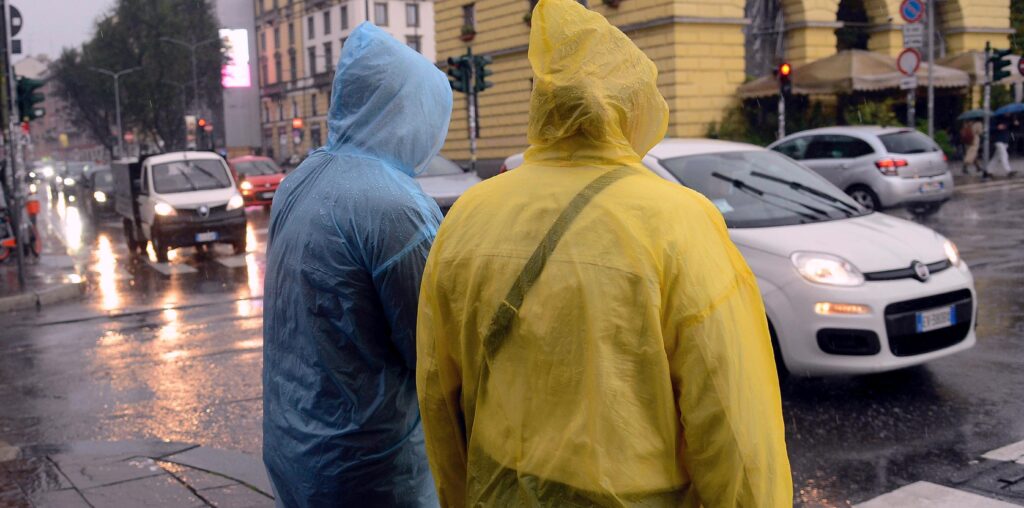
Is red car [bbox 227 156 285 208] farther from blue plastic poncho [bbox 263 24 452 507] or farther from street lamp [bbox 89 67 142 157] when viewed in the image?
street lamp [bbox 89 67 142 157]

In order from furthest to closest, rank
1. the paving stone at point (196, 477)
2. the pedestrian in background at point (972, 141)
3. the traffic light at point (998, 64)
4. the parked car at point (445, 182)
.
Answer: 1. the pedestrian in background at point (972, 141)
2. the traffic light at point (998, 64)
3. the parked car at point (445, 182)
4. the paving stone at point (196, 477)

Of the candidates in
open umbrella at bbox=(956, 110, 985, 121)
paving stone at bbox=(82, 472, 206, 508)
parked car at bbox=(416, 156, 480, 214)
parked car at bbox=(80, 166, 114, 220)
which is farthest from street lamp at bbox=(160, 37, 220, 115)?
paving stone at bbox=(82, 472, 206, 508)

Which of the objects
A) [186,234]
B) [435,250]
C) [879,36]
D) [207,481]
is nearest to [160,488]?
[207,481]

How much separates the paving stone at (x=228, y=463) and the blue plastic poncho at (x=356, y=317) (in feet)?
8.82

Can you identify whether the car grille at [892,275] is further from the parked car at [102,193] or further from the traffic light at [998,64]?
the parked car at [102,193]

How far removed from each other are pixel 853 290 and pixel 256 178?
25547mm

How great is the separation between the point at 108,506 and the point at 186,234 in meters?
13.2

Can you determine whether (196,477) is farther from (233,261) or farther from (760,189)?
(233,261)

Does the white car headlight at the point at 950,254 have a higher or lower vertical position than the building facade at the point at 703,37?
lower

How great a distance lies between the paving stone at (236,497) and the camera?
4863mm

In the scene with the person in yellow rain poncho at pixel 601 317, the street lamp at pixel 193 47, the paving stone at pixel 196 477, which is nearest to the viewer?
the person in yellow rain poncho at pixel 601 317

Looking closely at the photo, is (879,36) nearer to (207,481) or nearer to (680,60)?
(680,60)

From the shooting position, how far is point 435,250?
2139 mm

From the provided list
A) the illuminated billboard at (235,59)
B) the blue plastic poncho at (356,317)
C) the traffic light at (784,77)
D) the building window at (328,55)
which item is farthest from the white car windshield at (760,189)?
the building window at (328,55)
